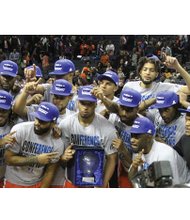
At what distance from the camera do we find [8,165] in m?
4.01

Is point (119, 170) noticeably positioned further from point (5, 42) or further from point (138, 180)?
point (5, 42)

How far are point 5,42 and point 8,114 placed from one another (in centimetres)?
445

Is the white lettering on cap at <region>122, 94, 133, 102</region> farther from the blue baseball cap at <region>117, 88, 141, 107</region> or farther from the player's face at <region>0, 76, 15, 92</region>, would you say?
the player's face at <region>0, 76, 15, 92</region>

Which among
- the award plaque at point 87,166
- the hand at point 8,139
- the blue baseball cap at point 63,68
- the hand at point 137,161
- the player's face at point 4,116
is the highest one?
the blue baseball cap at point 63,68

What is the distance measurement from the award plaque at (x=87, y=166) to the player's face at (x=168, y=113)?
730 millimetres

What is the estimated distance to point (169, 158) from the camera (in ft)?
12.0

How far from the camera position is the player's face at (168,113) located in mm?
4109

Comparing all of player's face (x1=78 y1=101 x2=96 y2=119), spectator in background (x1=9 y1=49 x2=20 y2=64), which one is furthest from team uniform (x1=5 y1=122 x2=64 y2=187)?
spectator in background (x1=9 y1=49 x2=20 y2=64)

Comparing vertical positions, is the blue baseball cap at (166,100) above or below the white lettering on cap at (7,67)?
below

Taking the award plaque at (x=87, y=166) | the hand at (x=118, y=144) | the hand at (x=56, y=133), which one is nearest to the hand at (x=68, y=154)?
the award plaque at (x=87, y=166)

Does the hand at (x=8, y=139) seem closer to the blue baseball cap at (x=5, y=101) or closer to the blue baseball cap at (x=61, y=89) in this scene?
the blue baseball cap at (x=5, y=101)

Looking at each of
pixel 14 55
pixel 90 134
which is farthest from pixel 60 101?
pixel 14 55
